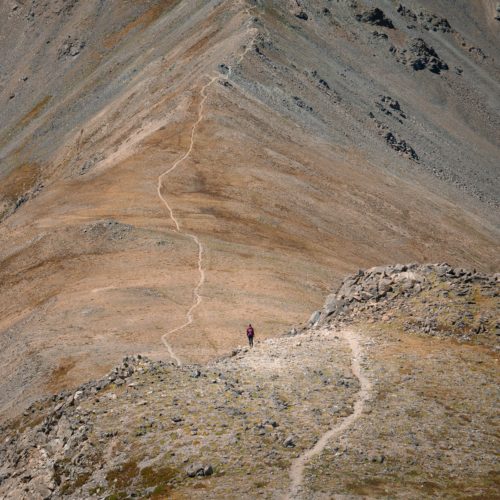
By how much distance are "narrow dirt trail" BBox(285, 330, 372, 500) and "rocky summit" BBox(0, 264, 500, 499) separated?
54 millimetres

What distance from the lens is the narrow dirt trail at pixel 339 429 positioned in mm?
23797

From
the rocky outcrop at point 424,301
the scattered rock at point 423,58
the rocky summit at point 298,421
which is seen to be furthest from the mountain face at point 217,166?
the rocky summit at point 298,421

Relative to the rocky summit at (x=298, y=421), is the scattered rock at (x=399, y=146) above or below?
below

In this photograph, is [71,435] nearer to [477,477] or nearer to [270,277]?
Result: [477,477]

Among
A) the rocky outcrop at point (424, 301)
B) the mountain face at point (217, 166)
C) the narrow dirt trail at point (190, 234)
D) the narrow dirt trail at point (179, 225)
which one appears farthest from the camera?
the mountain face at point (217, 166)

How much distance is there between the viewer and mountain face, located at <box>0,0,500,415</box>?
2050 inches

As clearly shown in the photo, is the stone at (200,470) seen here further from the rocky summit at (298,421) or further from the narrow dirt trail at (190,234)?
the narrow dirt trail at (190,234)

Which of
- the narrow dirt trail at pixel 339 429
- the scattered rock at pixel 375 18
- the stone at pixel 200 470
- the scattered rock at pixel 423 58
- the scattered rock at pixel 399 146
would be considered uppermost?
the scattered rock at pixel 375 18

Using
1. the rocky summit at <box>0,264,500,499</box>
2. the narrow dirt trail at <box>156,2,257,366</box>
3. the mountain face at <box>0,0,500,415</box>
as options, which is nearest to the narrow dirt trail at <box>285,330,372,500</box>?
the rocky summit at <box>0,264,500,499</box>

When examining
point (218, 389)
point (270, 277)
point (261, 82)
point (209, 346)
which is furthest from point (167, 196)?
point (218, 389)

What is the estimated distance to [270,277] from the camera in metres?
59.8

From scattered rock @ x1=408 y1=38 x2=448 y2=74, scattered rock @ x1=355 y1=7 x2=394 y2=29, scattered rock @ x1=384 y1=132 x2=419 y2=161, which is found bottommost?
scattered rock @ x1=384 y1=132 x2=419 y2=161

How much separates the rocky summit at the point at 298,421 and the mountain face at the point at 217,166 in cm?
984

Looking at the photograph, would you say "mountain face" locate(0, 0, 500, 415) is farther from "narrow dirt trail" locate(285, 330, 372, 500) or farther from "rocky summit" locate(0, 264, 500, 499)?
"narrow dirt trail" locate(285, 330, 372, 500)
